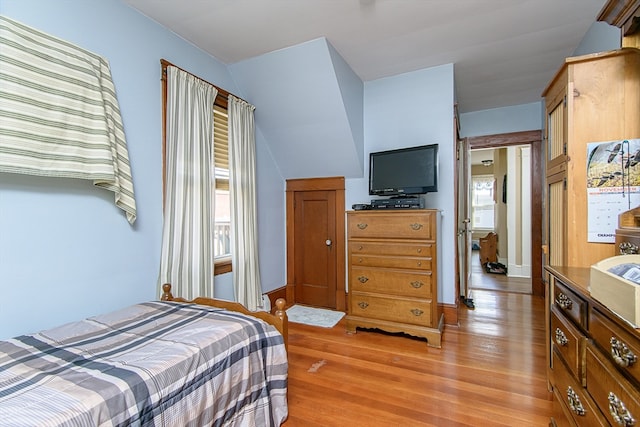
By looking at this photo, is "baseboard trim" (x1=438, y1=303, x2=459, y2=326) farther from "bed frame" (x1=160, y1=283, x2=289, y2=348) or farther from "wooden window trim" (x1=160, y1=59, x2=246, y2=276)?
"wooden window trim" (x1=160, y1=59, x2=246, y2=276)

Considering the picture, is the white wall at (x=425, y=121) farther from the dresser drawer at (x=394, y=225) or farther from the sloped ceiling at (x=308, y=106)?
the dresser drawer at (x=394, y=225)

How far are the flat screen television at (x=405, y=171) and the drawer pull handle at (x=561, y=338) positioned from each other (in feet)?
5.26

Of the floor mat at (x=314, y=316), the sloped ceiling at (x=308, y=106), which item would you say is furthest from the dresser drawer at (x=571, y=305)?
the sloped ceiling at (x=308, y=106)

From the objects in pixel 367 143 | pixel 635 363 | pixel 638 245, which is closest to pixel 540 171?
pixel 367 143

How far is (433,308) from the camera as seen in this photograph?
8.38 ft

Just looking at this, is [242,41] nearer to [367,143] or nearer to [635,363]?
[367,143]

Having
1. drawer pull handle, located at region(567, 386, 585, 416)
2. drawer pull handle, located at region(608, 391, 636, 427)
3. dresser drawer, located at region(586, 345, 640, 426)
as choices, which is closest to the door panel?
drawer pull handle, located at region(567, 386, 585, 416)

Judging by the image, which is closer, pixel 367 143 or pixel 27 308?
pixel 27 308

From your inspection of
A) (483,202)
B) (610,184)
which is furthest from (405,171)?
(483,202)

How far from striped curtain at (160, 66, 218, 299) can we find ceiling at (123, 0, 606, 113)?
0.43 meters

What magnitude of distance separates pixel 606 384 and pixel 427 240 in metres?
1.72

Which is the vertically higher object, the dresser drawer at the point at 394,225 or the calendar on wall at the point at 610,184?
the calendar on wall at the point at 610,184

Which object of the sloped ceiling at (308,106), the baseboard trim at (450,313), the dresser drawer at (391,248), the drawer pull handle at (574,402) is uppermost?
the sloped ceiling at (308,106)

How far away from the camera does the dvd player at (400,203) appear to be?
2.76 meters
